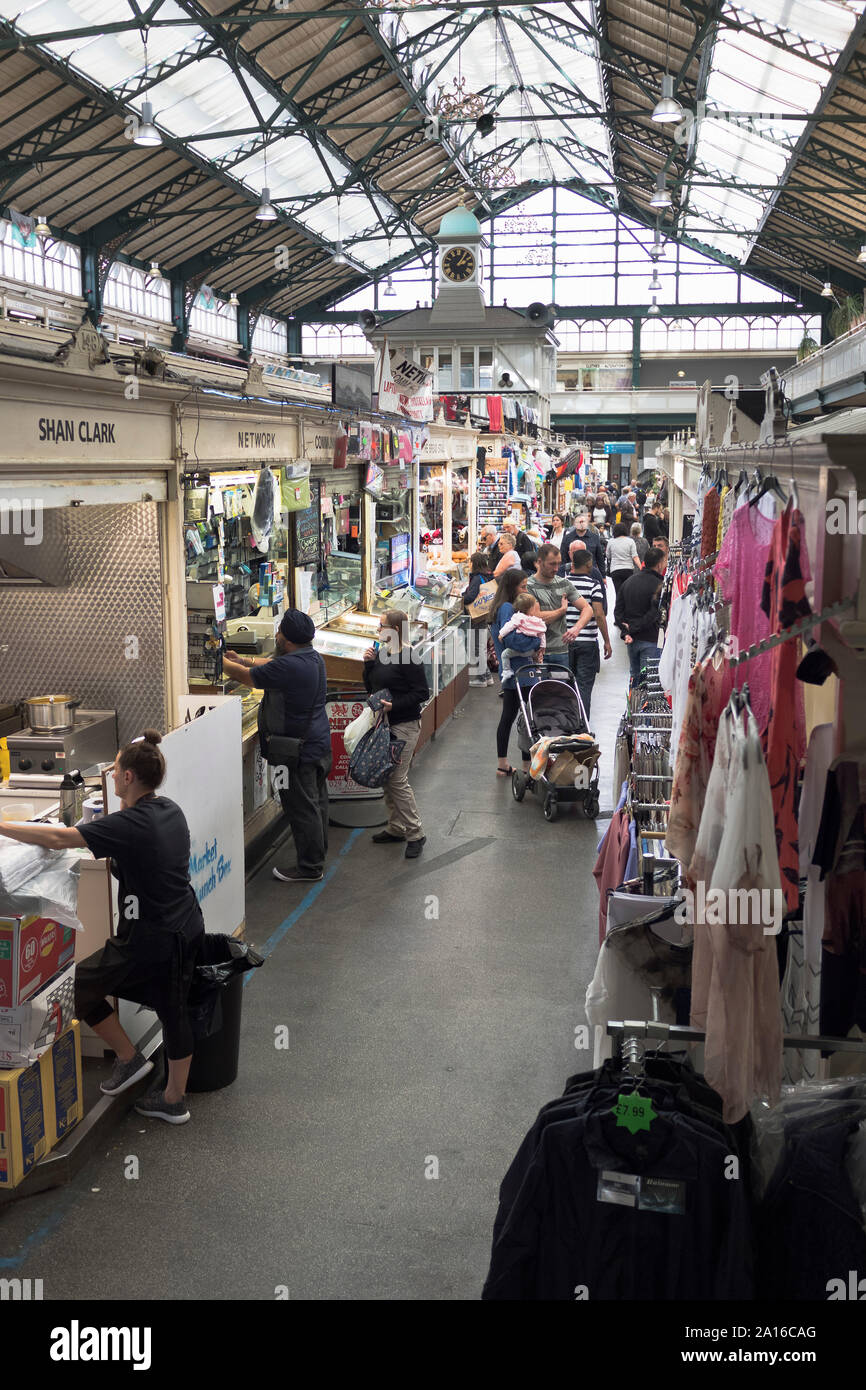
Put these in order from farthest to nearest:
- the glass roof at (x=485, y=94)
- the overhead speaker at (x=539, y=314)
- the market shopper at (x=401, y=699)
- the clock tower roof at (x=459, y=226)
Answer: the overhead speaker at (x=539, y=314) < the clock tower roof at (x=459, y=226) < the glass roof at (x=485, y=94) < the market shopper at (x=401, y=699)

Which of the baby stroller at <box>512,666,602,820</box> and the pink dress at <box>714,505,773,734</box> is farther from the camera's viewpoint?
the baby stroller at <box>512,666,602,820</box>

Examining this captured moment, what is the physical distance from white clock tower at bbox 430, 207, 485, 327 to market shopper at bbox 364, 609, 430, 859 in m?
20.2

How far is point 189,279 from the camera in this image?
99.1ft

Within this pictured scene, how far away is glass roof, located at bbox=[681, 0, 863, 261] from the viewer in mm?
15977

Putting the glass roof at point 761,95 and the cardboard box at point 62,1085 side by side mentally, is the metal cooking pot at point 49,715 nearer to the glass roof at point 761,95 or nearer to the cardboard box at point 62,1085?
the cardboard box at point 62,1085

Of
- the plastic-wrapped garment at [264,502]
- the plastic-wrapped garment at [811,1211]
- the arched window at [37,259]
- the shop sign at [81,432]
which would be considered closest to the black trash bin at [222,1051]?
the shop sign at [81,432]

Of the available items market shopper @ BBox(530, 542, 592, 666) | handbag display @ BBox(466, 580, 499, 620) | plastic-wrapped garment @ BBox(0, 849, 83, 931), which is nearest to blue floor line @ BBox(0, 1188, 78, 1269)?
plastic-wrapped garment @ BBox(0, 849, 83, 931)

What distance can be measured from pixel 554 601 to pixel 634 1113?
Result: 269 inches

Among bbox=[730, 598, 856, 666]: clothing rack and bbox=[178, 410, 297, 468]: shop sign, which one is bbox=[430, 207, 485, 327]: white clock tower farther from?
bbox=[730, 598, 856, 666]: clothing rack

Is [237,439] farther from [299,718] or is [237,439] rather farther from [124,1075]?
[124,1075]

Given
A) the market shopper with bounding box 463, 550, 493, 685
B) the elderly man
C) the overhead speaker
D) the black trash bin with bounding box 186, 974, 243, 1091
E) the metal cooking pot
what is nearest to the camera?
the black trash bin with bounding box 186, 974, 243, 1091

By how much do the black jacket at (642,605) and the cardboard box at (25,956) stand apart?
6.36m

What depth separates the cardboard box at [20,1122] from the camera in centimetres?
371

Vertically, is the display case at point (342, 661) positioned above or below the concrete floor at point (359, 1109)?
above
